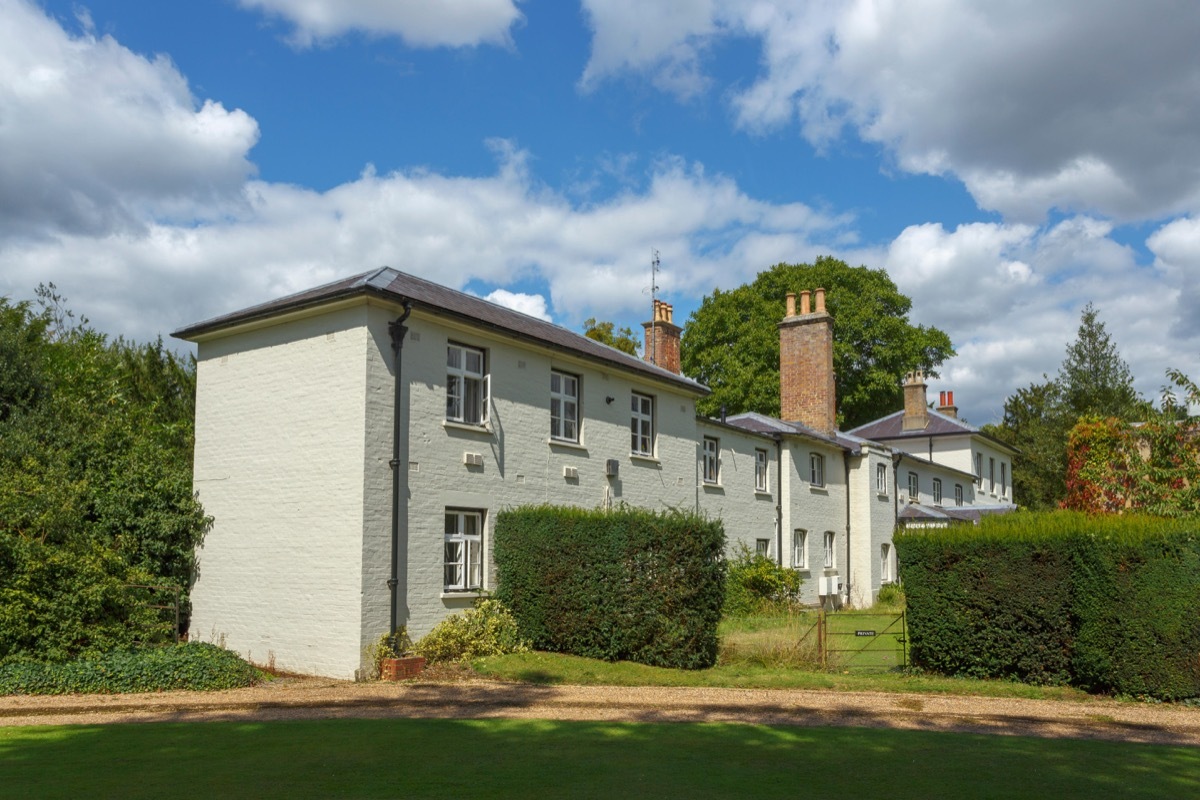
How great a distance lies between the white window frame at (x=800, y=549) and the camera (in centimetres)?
3036

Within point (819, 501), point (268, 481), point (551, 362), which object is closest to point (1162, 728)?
point (551, 362)

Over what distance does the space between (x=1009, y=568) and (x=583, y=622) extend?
271 inches

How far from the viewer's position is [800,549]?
101ft

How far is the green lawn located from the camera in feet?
25.7

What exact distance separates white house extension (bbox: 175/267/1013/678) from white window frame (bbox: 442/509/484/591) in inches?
1.4

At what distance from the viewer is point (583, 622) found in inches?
652

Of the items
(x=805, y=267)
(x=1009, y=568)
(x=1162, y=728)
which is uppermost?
(x=805, y=267)

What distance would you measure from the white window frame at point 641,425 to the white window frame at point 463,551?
5.67m

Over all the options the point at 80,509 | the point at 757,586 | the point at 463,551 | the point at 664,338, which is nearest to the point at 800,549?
the point at 757,586

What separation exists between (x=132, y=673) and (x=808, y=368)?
79.9ft

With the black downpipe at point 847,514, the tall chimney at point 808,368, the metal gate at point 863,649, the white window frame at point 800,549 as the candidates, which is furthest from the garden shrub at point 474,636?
the black downpipe at point 847,514

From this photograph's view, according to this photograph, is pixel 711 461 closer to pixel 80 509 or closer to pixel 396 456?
pixel 396 456

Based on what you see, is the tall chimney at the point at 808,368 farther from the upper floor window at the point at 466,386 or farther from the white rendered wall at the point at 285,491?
the white rendered wall at the point at 285,491

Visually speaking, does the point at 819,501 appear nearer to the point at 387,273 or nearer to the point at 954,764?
the point at 387,273
